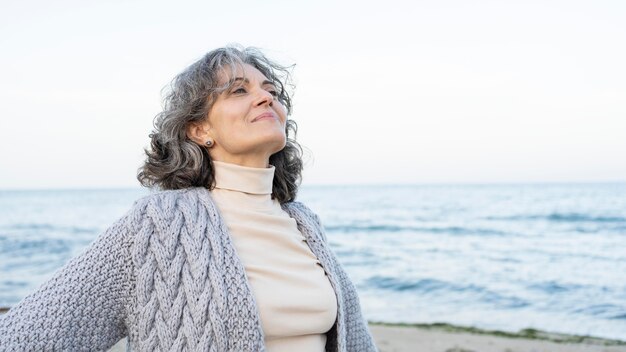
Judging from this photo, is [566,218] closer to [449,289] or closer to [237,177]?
[449,289]

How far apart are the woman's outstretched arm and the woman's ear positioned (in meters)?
0.39

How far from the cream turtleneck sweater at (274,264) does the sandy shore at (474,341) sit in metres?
3.94

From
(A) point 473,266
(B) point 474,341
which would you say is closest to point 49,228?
(A) point 473,266

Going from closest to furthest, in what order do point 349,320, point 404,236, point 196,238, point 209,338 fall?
point 209,338, point 196,238, point 349,320, point 404,236

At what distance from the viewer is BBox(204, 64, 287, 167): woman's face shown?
182cm

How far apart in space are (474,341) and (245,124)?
190 inches

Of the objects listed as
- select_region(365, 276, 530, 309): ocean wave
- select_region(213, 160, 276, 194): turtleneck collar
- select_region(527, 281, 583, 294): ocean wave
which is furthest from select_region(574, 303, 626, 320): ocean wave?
select_region(213, 160, 276, 194): turtleneck collar

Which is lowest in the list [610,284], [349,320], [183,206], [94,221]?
[94,221]

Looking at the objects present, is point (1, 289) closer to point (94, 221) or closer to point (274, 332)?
point (274, 332)

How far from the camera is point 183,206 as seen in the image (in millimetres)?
1720

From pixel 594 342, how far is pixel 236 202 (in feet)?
17.9

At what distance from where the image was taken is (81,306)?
1495 mm

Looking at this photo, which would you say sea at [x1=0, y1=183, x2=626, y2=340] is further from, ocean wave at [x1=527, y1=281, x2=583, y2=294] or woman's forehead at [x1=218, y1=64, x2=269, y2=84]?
woman's forehead at [x1=218, y1=64, x2=269, y2=84]

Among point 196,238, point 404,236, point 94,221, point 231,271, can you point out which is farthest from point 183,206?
point 94,221
